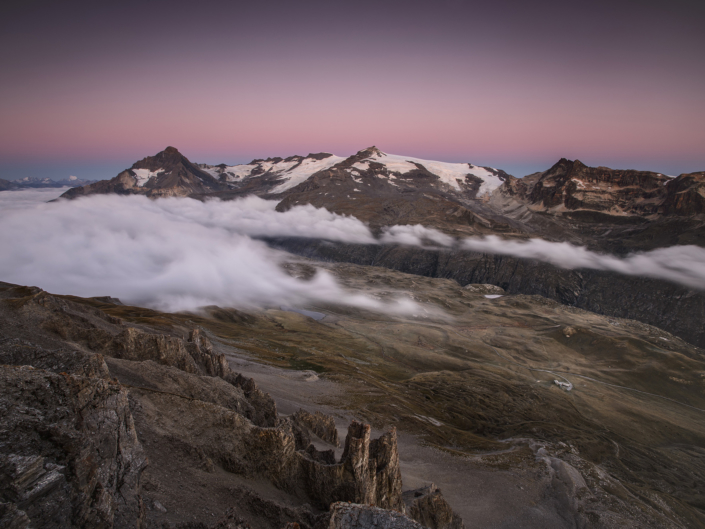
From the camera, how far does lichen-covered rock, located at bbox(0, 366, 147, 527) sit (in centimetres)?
1356

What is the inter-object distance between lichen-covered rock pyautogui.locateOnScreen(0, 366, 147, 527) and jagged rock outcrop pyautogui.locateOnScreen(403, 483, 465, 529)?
32.9 meters

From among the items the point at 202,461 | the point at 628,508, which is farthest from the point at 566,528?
the point at 202,461

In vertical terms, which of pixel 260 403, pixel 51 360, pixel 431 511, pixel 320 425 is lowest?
pixel 320 425

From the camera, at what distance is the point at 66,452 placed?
625 inches

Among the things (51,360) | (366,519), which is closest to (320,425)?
(366,519)

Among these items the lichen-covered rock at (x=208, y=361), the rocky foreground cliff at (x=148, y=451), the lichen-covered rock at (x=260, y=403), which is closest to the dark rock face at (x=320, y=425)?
the rocky foreground cliff at (x=148, y=451)

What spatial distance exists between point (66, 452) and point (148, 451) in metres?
11.1

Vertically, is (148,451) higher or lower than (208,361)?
higher

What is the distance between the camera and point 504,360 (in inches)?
7106

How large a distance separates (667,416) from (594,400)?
85.4ft

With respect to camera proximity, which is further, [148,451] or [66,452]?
[148,451]

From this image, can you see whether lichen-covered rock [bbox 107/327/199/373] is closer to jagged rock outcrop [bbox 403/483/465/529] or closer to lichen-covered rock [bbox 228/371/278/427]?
lichen-covered rock [bbox 228/371/278/427]

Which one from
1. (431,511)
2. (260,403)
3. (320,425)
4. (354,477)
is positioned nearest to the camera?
(354,477)

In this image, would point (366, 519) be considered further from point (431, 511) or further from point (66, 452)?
point (431, 511)
